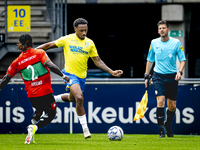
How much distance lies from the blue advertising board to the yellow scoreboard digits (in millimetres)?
4226

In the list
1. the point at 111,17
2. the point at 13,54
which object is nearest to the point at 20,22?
the point at 13,54

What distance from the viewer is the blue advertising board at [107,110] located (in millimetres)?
9359

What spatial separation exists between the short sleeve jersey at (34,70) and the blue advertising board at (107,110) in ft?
9.90

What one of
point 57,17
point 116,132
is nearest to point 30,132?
point 116,132

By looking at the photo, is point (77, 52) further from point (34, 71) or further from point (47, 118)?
point (47, 118)

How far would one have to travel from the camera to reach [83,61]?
293 inches

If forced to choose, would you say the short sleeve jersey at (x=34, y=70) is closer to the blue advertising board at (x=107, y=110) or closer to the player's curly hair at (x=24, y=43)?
the player's curly hair at (x=24, y=43)

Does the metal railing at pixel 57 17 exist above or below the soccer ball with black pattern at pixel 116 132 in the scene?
above

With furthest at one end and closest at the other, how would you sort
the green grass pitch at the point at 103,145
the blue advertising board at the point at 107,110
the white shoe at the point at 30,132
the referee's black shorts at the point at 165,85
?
the blue advertising board at the point at 107,110 → the referee's black shorts at the point at 165,85 → the white shoe at the point at 30,132 → the green grass pitch at the point at 103,145

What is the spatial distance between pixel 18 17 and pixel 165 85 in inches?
270

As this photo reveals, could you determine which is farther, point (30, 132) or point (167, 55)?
point (167, 55)

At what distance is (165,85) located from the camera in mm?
8016

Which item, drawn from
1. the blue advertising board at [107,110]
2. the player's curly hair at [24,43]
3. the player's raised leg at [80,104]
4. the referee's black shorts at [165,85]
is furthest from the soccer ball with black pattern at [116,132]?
the blue advertising board at [107,110]

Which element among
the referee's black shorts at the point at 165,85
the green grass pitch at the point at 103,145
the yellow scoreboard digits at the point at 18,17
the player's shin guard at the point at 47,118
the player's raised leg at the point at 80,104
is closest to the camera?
the green grass pitch at the point at 103,145
